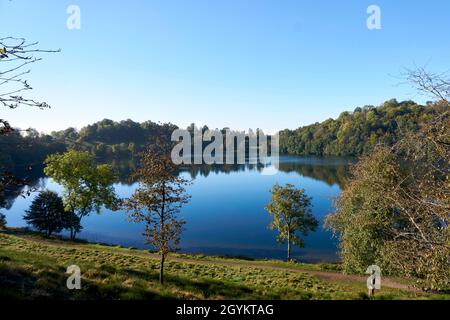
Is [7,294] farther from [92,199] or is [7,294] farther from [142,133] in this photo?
[142,133]

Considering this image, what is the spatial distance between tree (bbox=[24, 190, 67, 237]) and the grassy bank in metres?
14.1

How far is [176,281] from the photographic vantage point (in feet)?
50.4

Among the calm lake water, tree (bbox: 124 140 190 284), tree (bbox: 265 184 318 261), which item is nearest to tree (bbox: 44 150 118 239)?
the calm lake water

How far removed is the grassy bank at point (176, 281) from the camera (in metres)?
9.10

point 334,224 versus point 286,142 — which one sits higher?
point 286,142

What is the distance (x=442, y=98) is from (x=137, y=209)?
13.0 meters

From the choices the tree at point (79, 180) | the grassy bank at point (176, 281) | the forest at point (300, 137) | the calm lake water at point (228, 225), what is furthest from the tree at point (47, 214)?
the forest at point (300, 137)

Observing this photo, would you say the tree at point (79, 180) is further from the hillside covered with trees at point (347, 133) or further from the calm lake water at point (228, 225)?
the hillside covered with trees at point (347, 133)

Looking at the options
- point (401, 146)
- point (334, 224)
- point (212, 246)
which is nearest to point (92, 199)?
point (212, 246)

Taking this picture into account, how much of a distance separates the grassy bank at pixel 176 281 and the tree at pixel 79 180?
12.1 m

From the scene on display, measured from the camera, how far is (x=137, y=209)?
14.9 m

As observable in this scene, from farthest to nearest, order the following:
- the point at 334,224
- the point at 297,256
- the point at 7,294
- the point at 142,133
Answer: the point at 142,133 → the point at 297,256 → the point at 334,224 → the point at 7,294

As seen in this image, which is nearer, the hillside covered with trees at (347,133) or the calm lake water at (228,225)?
the calm lake water at (228,225)

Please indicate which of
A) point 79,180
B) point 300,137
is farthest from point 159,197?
point 300,137
